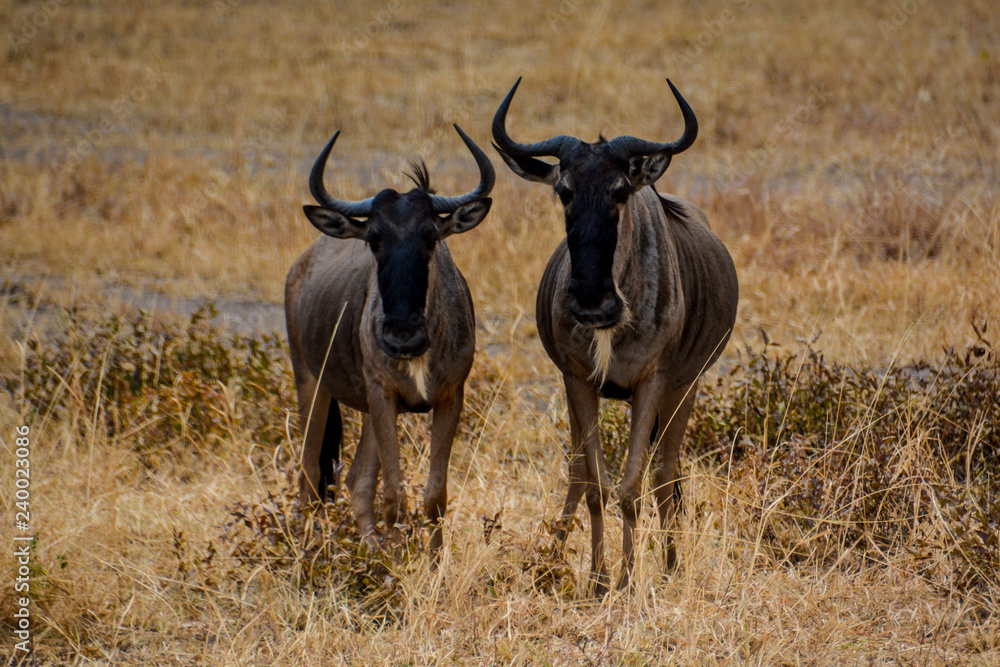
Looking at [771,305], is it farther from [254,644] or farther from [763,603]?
[254,644]

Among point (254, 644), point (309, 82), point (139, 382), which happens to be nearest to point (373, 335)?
point (254, 644)

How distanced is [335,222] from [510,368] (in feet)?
6.81

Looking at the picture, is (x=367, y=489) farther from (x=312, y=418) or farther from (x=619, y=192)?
(x=619, y=192)

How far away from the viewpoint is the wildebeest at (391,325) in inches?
159

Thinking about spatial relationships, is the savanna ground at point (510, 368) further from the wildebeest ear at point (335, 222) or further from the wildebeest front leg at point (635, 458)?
the wildebeest ear at point (335, 222)

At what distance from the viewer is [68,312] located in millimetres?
7355

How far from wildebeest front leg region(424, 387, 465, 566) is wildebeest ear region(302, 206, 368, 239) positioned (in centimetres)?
88

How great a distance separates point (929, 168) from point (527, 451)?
28.2 ft

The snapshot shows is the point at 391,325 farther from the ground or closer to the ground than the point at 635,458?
farther from the ground

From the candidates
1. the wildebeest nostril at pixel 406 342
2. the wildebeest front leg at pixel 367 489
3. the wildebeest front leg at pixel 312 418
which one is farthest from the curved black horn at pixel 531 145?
the wildebeest front leg at pixel 312 418

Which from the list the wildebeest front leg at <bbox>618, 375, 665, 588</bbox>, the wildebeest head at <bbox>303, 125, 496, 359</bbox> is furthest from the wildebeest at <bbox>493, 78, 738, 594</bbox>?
the wildebeest head at <bbox>303, 125, 496, 359</bbox>

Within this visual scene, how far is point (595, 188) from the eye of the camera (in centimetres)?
387

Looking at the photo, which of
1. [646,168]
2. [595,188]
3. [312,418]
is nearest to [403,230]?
[595,188]

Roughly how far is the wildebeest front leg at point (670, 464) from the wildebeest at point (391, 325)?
40.2 inches
